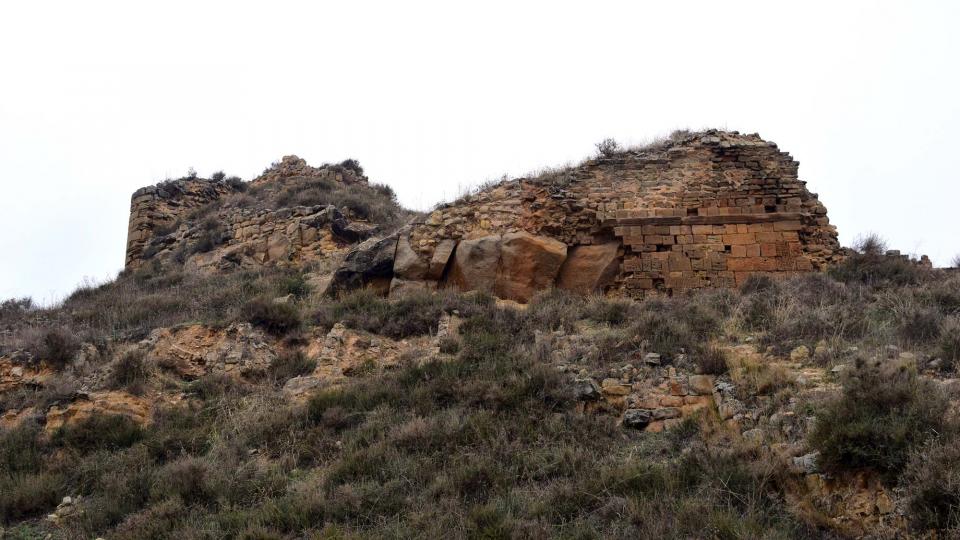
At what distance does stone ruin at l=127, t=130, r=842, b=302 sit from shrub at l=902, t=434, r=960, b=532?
6855 millimetres

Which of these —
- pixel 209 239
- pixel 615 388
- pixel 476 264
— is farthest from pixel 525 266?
pixel 209 239

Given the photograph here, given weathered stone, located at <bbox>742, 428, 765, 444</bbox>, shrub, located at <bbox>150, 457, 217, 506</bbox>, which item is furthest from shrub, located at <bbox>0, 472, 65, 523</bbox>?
weathered stone, located at <bbox>742, 428, 765, 444</bbox>

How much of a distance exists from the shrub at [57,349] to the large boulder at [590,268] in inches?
277

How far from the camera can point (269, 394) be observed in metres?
8.60

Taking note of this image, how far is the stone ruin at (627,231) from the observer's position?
11844 millimetres

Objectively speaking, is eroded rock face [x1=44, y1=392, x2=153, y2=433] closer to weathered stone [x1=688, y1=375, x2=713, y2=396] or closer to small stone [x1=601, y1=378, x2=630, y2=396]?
small stone [x1=601, y1=378, x2=630, y2=396]

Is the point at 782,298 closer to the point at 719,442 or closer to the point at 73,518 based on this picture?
the point at 719,442

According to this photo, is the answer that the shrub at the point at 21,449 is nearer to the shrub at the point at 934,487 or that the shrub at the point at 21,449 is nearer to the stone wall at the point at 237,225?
the stone wall at the point at 237,225

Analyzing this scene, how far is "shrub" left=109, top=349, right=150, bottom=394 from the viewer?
8.82 meters

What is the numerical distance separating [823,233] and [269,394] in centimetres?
888

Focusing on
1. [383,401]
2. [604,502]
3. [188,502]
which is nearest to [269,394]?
[383,401]

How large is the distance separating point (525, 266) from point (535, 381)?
444cm

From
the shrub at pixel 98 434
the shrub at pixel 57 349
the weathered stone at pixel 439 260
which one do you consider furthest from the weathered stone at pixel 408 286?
the shrub at pixel 98 434

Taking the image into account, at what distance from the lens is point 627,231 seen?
474 inches
